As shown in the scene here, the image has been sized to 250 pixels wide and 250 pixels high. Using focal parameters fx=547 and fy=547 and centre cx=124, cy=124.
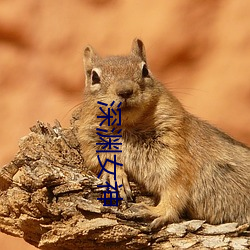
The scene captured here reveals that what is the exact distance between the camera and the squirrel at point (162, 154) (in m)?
1.54

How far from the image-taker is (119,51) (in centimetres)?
260

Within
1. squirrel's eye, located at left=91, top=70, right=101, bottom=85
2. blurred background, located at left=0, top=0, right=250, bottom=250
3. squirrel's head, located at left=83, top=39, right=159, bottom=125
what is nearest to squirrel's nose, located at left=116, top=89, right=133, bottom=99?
squirrel's head, located at left=83, top=39, right=159, bottom=125

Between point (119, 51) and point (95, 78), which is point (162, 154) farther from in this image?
point (119, 51)

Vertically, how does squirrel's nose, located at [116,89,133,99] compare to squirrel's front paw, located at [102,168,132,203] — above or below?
above

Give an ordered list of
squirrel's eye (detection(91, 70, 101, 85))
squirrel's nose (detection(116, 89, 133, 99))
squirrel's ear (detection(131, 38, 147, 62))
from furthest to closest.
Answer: squirrel's ear (detection(131, 38, 147, 62)), squirrel's eye (detection(91, 70, 101, 85)), squirrel's nose (detection(116, 89, 133, 99))

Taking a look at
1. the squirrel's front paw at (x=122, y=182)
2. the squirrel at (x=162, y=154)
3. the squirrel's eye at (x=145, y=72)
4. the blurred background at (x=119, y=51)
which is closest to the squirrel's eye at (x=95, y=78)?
the squirrel at (x=162, y=154)

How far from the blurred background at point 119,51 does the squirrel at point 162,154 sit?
0.77 metres

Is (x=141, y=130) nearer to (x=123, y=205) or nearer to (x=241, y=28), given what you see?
(x=123, y=205)

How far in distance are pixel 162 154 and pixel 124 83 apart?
0.25 meters

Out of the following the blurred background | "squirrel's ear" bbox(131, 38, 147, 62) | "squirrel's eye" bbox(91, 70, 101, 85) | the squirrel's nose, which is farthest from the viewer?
the blurred background

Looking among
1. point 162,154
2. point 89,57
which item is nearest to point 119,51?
point 89,57

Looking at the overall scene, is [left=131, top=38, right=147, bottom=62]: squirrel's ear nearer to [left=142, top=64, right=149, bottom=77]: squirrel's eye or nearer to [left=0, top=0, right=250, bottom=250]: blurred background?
[left=142, top=64, right=149, bottom=77]: squirrel's eye

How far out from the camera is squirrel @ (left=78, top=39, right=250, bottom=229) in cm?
154

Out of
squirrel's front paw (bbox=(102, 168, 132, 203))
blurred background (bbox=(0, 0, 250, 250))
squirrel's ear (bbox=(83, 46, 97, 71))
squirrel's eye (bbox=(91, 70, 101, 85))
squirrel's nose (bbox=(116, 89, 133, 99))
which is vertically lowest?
squirrel's front paw (bbox=(102, 168, 132, 203))
